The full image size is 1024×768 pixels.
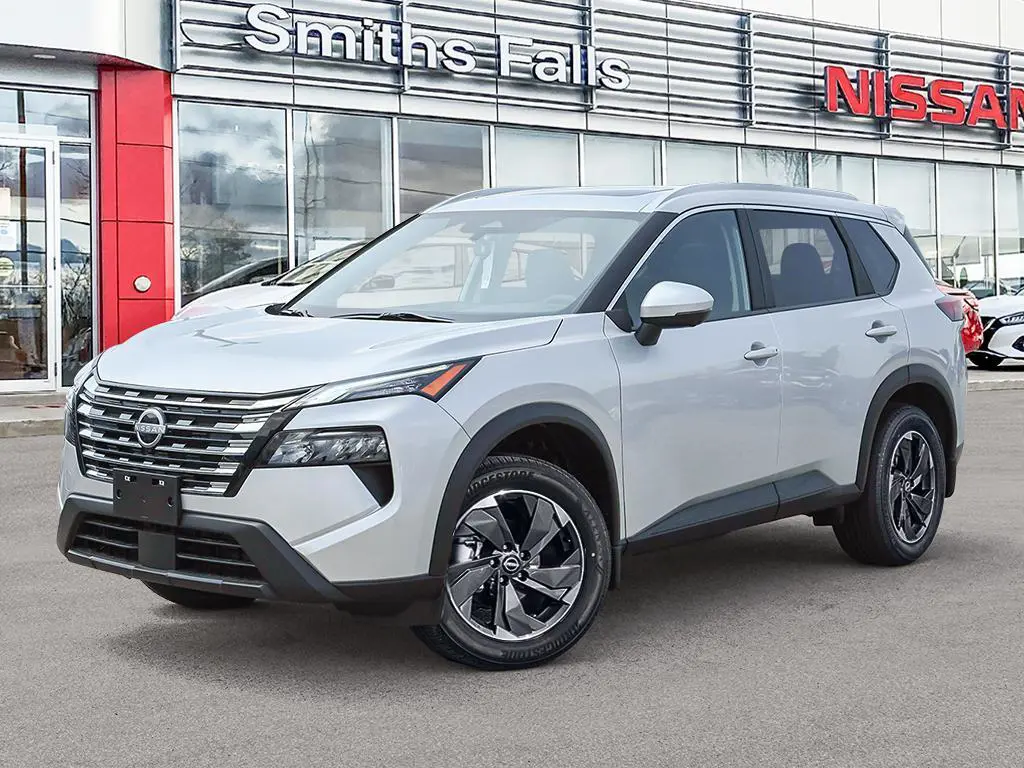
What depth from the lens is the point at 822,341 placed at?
20.7ft

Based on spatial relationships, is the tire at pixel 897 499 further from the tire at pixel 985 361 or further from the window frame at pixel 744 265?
the tire at pixel 985 361

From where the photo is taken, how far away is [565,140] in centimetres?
2209

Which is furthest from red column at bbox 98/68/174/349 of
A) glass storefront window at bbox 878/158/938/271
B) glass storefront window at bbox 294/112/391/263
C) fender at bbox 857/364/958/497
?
glass storefront window at bbox 878/158/938/271

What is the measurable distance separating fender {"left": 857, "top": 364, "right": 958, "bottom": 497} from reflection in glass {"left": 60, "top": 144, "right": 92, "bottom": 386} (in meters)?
12.8

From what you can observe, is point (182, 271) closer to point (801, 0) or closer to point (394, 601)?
point (801, 0)

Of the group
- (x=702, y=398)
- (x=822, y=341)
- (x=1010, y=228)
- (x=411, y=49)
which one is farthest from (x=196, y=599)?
(x=1010, y=228)

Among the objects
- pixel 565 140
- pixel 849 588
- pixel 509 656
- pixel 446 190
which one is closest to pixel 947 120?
pixel 565 140

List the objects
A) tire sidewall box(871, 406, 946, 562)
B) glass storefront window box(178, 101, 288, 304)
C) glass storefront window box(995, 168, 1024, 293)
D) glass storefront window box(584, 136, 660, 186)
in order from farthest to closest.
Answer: glass storefront window box(995, 168, 1024, 293) → glass storefront window box(584, 136, 660, 186) → glass storefront window box(178, 101, 288, 304) → tire sidewall box(871, 406, 946, 562)

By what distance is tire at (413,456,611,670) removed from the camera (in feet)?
16.0

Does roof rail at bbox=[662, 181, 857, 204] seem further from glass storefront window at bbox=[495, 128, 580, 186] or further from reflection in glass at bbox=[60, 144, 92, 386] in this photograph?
glass storefront window at bbox=[495, 128, 580, 186]

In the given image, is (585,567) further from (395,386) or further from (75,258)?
(75,258)

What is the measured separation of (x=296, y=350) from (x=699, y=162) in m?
19.5

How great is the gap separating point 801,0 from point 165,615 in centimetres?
2122

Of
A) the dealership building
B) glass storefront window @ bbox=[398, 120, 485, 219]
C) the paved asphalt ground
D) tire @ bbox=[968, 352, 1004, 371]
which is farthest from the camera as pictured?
tire @ bbox=[968, 352, 1004, 371]
